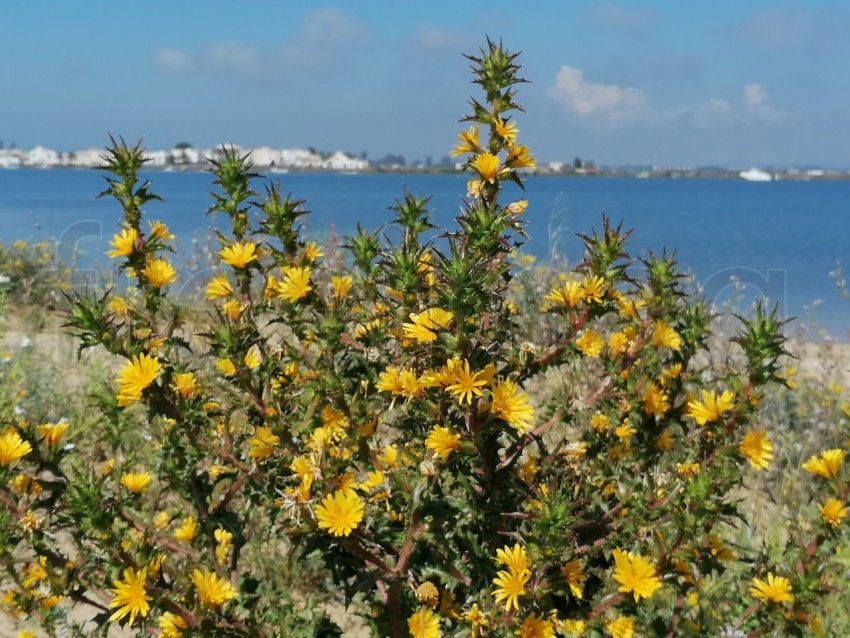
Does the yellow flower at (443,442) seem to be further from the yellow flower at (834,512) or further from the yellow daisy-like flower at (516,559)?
the yellow flower at (834,512)

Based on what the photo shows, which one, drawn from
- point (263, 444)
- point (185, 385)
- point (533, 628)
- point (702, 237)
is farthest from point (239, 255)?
point (702, 237)

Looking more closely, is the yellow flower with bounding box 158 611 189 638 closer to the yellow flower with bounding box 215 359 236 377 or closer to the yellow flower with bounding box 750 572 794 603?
the yellow flower with bounding box 215 359 236 377

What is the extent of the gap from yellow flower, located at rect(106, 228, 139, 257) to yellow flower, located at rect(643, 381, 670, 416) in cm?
135

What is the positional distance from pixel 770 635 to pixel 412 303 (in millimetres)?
1294

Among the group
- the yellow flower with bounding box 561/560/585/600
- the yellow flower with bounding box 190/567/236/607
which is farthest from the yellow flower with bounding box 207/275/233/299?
the yellow flower with bounding box 561/560/585/600

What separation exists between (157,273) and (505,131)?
0.92 meters

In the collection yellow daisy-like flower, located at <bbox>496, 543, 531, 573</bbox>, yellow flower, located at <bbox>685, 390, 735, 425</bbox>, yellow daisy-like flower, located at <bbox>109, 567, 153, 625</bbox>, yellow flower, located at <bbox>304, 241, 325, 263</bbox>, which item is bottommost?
yellow daisy-like flower, located at <bbox>109, 567, 153, 625</bbox>

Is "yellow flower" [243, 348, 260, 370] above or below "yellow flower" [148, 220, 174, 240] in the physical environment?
below

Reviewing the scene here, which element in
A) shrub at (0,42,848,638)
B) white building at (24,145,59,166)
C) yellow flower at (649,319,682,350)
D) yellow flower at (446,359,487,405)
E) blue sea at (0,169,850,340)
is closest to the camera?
yellow flower at (446,359,487,405)

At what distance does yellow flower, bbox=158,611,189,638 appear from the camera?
1.59 m

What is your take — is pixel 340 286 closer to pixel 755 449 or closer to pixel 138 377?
pixel 138 377

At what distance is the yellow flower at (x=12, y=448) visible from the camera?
5.32 feet

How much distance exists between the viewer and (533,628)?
1.50m

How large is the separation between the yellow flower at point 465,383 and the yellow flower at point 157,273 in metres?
0.88
